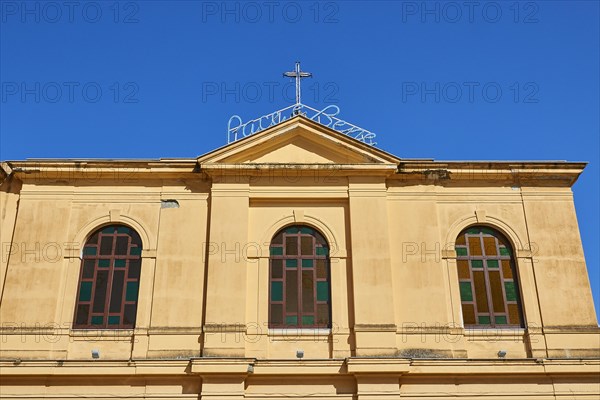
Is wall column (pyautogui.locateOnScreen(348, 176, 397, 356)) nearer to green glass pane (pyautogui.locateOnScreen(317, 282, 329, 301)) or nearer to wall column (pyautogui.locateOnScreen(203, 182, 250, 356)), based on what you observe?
green glass pane (pyautogui.locateOnScreen(317, 282, 329, 301))

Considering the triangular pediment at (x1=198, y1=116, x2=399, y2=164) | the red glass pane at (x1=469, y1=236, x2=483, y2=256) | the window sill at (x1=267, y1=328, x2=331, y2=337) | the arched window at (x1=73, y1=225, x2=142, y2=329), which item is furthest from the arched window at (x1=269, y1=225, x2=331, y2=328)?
the red glass pane at (x1=469, y1=236, x2=483, y2=256)

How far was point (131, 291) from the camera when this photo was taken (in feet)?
52.5

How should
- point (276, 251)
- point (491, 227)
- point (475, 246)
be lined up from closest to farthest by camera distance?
point (276, 251) → point (475, 246) → point (491, 227)

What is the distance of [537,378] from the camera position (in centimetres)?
1509

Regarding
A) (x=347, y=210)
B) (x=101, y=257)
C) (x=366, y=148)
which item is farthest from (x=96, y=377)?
(x=366, y=148)

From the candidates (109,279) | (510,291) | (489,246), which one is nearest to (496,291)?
(510,291)

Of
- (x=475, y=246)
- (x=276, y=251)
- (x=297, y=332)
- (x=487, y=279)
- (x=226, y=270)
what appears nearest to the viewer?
(x=297, y=332)

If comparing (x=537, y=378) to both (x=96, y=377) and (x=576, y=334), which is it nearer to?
(x=576, y=334)

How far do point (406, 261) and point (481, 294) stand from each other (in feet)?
6.01

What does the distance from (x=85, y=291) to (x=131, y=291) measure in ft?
3.38

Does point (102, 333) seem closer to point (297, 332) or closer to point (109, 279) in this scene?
point (109, 279)

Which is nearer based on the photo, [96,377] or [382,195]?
[96,377]

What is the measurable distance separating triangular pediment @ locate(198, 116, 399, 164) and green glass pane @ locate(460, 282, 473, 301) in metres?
3.27

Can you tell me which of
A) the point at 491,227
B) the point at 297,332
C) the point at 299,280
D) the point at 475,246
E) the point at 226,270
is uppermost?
the point at 491,227
